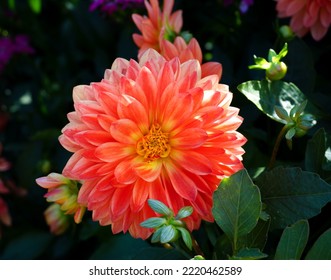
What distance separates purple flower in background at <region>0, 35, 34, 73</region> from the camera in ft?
5.11

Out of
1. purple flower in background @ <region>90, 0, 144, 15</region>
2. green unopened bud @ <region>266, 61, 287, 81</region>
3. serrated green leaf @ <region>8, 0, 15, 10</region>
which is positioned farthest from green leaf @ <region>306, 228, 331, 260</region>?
serrated green leaf @ <region>8, 0, 15, 10</region>

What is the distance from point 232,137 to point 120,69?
0.19 metres

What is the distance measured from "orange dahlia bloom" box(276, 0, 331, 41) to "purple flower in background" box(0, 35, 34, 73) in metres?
0.81

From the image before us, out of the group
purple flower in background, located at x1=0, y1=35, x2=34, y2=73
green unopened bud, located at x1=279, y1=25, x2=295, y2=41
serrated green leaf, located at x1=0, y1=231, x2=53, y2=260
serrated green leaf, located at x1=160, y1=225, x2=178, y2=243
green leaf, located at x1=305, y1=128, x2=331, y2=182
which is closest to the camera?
serrated green leaf, located at x1=160, y1=225, x2=178, y2=243

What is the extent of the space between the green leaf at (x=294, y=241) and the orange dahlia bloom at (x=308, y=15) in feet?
1.37

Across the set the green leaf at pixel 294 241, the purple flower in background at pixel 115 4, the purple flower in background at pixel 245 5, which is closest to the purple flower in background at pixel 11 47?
the purple flower in background at pixel 115 4

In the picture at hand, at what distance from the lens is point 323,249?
66cm

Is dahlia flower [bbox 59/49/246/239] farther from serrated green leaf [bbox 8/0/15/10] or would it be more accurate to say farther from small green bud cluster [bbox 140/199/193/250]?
serrated green leaf [bbox 8/0/15/10]

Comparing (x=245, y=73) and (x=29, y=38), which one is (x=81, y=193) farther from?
(x=29, y=38)

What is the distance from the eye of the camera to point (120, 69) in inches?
31.4

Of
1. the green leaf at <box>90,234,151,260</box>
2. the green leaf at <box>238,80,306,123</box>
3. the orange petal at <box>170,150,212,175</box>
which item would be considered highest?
the green leaf at <box>238,80,306,123</box>

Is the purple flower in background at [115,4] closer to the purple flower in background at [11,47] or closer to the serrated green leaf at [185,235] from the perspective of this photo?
the purple flower in background at [11,47]

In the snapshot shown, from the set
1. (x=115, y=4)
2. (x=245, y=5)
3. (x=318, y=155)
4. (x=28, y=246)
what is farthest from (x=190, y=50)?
(x=28, y=246)

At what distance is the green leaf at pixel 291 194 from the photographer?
0.73 metres
